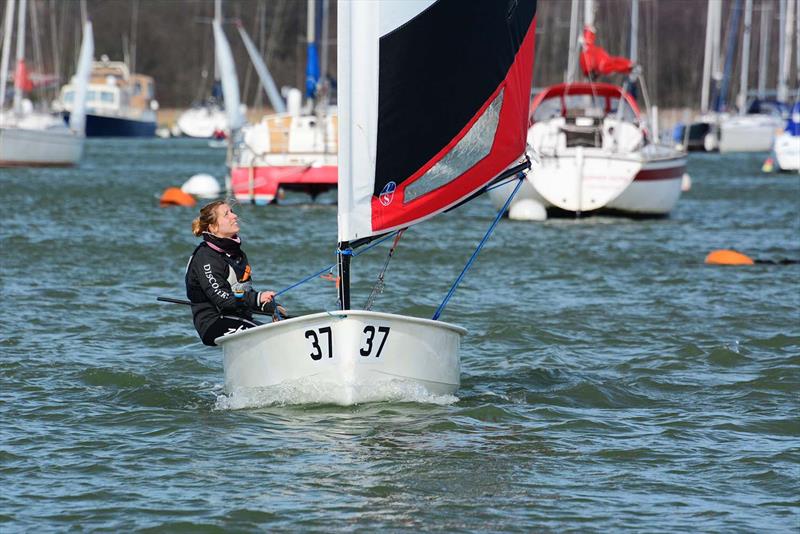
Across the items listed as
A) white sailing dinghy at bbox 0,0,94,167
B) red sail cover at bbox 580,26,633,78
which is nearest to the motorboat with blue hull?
white sailing dinghy at bbox 0,0,94,167

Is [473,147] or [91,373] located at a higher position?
[473,147]

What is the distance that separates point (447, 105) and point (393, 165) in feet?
2.60

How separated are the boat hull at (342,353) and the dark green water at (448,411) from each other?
0.28m

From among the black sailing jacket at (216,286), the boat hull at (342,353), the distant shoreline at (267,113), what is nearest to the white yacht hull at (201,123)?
the distant shoreline at (267,113)

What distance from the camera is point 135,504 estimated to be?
801cm

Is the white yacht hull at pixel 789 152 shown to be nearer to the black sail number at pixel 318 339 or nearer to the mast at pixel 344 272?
the mast at pixel 344 272

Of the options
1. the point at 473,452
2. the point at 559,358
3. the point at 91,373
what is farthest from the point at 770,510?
the point at 91,373

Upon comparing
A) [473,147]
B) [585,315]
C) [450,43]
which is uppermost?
[450,43]

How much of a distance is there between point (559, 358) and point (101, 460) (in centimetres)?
513

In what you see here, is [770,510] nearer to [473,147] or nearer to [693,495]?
[693,495]

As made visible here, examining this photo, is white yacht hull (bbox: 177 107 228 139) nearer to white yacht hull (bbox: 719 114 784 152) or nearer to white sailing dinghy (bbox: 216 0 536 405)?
white yacht hull (bbox: 719 114 784 152)

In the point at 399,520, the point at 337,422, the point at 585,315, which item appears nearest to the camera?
the point at 399,520

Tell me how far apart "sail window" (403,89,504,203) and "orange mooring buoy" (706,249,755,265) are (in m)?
10.4

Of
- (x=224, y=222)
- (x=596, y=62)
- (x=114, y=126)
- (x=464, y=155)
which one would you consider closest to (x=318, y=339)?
(x=224, y=222)
